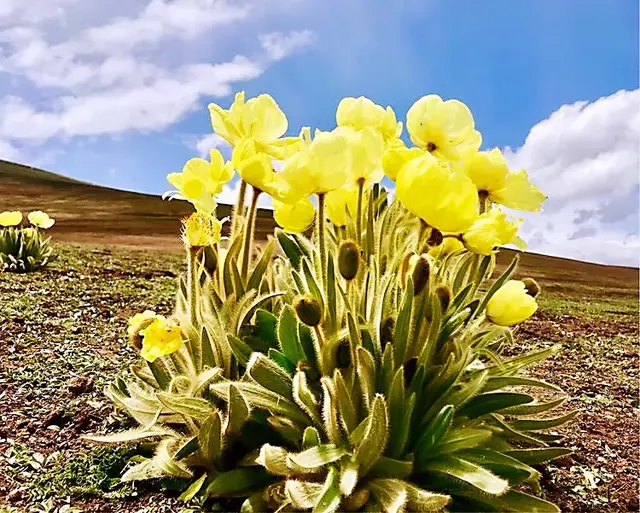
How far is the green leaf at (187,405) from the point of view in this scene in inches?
70.4

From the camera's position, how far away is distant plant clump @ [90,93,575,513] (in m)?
1.62

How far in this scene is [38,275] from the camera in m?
5.60

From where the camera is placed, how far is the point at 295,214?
1.92 m

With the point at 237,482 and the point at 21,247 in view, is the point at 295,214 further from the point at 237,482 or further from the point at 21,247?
the point at 21,247

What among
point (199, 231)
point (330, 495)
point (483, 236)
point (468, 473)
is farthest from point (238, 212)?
point (468, 473)

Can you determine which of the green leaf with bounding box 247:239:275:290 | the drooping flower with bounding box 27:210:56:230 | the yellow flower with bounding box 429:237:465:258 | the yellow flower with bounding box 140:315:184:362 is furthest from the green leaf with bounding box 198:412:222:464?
the drooping flower with bounding box 27:210:56:230

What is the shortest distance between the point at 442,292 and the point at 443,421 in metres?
0.33

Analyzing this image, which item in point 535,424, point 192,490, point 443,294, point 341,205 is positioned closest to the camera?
point 443,294

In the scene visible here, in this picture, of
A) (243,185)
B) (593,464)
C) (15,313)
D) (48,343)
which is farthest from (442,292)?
(15,313)

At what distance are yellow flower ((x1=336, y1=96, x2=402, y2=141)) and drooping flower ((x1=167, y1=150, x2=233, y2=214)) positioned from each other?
0.36 m

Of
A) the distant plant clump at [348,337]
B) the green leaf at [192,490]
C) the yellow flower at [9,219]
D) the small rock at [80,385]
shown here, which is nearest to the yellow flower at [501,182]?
the distant plant clump at [348,337]

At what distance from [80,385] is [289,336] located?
118 cm

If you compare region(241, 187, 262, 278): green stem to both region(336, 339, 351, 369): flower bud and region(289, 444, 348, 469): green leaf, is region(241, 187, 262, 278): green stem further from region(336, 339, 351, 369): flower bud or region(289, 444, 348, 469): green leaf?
region(289, 444, 348, 469): green leaf

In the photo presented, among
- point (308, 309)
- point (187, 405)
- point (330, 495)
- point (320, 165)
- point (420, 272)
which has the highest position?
point (320, 165)
